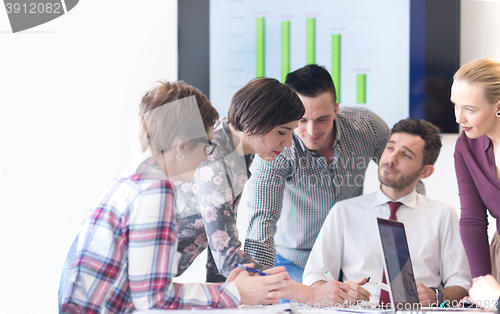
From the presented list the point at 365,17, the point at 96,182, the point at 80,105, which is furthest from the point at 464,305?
the point at 80,105

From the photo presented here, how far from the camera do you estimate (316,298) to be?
1331 millimetres

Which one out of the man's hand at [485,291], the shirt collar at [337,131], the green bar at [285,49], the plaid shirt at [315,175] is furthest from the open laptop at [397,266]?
the green bar at [285,49]

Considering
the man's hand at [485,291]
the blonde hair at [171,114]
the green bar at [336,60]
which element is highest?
the green bar at [336,60]

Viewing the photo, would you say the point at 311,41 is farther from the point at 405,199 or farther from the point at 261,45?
the point at 405,199

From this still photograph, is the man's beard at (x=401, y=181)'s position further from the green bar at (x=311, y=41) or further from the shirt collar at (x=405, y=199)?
the green bar at (x=311, y=41)

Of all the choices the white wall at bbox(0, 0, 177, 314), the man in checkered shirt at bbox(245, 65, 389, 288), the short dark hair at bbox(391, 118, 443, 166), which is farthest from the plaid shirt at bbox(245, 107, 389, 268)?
the white wall at bbox(0, 0, 177, 314)

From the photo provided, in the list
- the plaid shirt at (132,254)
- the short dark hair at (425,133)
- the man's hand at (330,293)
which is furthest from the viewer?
the short dark hair at (425,133)

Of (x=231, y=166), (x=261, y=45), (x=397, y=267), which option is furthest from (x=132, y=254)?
(x=261, y=45)

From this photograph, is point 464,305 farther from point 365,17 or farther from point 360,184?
point 365,17

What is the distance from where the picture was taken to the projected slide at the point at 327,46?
226 cm

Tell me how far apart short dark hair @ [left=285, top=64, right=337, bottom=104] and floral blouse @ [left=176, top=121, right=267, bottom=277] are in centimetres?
40

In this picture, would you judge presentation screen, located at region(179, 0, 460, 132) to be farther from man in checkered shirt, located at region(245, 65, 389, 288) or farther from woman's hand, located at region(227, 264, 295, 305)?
woman's hand, located at region(227, 264, 295, 305)

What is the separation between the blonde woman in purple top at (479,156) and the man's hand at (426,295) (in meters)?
0.17

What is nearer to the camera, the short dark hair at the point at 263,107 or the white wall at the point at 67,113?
the short dark hair at the point at 263,107
